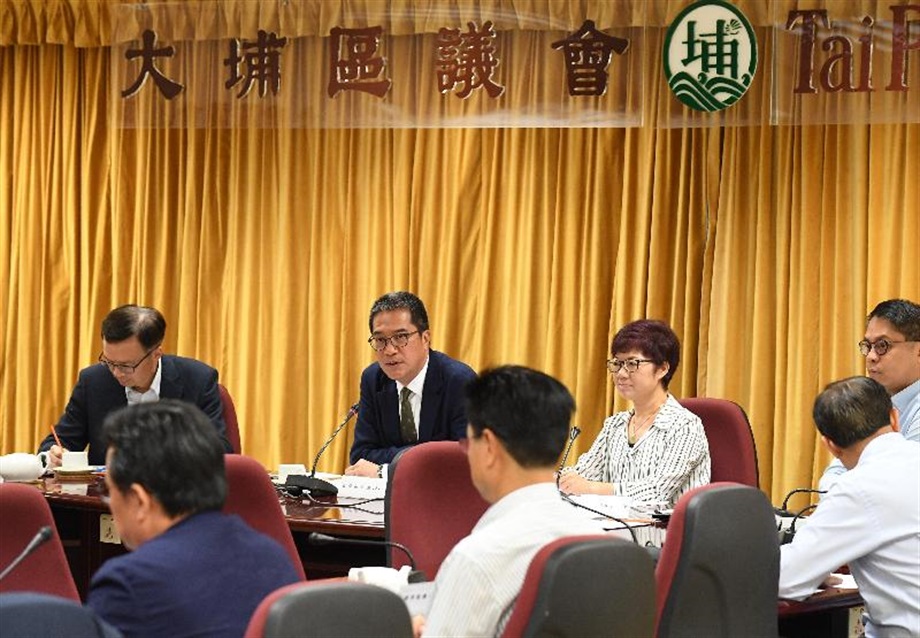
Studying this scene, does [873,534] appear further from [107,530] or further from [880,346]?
[107,530]

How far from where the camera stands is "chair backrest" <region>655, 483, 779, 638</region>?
2988 millimetres

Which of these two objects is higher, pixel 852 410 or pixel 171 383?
pixel 852 410

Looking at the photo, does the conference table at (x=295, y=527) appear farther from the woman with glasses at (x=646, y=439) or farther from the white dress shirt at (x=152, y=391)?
the woman with glasses at (x=646, y=439)

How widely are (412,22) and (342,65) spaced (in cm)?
36

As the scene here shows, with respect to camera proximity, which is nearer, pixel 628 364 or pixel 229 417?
pixel 628 364

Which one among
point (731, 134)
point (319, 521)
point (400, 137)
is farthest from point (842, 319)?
point (319, 521)

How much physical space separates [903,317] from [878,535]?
155 cm

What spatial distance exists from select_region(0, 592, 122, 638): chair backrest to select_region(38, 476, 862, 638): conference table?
1610 millimetres

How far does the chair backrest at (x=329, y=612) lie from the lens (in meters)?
1.90

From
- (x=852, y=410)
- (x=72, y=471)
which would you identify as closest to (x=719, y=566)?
(x=852, y=410)

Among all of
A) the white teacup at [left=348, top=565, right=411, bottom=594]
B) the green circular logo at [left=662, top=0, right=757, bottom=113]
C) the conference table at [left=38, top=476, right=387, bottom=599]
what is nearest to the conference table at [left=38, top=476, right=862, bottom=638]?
the conference table at [left=38, top=476, right=387, bottom=599]

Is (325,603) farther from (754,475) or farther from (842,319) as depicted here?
(842,319)

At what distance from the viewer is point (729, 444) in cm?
457

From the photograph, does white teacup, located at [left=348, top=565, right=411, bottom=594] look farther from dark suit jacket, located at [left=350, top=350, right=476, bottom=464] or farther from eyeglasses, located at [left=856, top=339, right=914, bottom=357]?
eyeglasses, located at [left=856, top=339, right=914, bottom=357]
